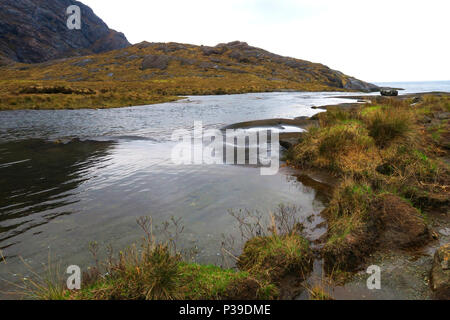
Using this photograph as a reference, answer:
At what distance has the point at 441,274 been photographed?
3.53 meters

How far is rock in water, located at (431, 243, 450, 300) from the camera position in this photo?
331 centimetres

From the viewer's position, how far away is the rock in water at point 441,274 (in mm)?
3313

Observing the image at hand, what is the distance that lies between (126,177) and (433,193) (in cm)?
937

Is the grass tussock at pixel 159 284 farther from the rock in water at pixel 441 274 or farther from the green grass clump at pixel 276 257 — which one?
the rock in water at pixel 441 274

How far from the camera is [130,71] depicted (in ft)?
323

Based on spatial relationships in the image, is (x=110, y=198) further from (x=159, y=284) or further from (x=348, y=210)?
(x=348, y=210)

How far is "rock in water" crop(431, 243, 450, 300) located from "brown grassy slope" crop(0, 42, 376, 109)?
44.1 m

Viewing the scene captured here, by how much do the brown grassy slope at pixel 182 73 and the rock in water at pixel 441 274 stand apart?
1737 inches

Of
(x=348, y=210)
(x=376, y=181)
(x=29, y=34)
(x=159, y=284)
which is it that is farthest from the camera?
(x=29, y=34)

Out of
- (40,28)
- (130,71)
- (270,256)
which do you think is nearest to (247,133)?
(270,256)

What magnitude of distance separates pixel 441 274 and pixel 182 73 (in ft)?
330

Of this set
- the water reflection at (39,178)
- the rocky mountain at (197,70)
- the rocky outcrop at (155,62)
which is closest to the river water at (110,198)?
the water reflection at (39,178)

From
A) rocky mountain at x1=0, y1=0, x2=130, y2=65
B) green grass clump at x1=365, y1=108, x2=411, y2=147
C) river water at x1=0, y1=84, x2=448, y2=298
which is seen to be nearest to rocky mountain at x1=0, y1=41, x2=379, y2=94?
rocky mountain at x1=0, y1=0, x2=130, y2=65

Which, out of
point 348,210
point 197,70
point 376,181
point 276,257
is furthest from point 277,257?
point 197,70
